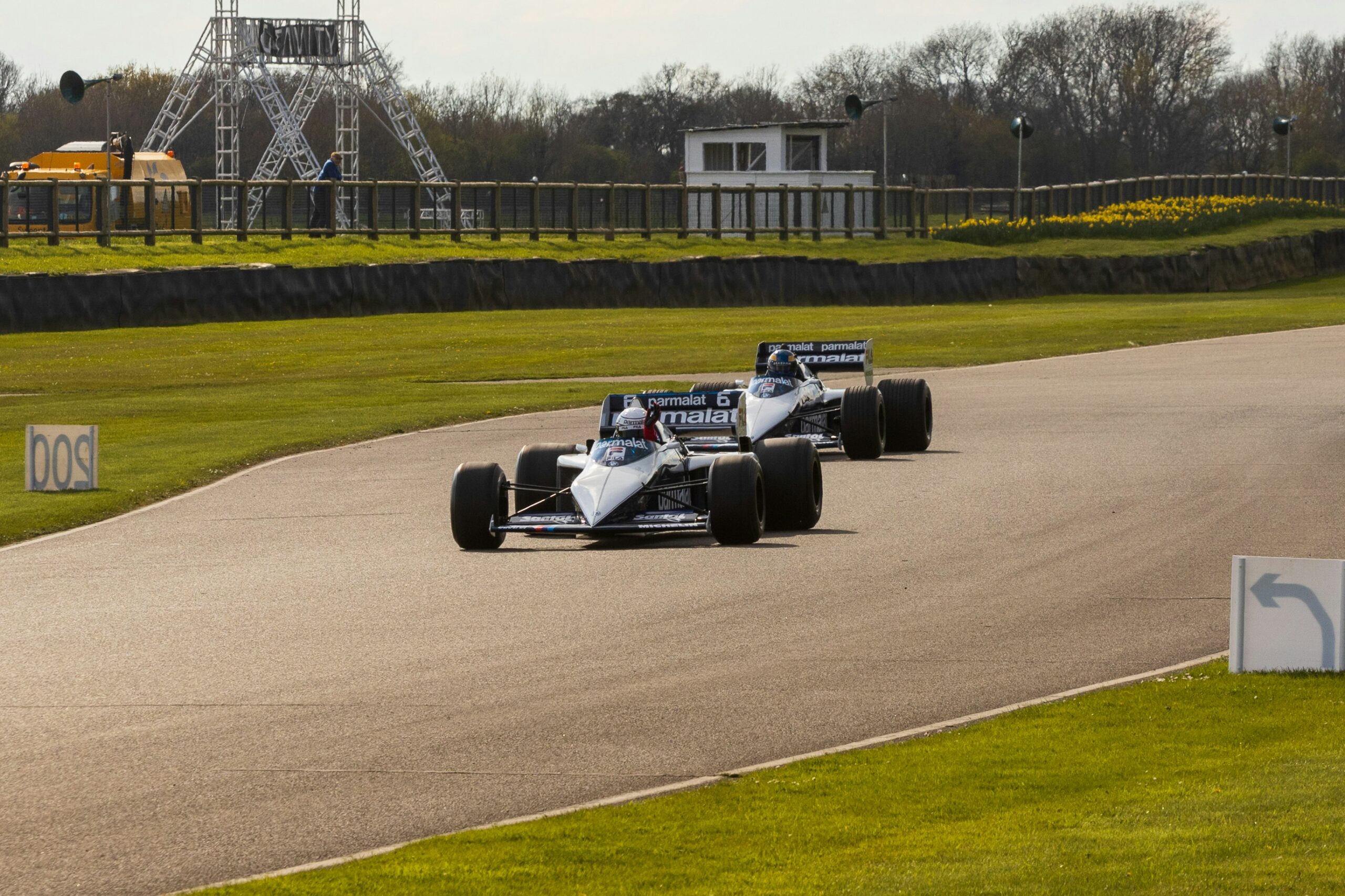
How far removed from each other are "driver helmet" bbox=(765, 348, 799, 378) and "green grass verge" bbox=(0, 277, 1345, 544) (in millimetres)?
5125

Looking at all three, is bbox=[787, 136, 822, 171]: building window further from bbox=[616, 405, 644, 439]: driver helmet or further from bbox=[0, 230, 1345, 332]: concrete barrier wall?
bbox=[616, 405, 644, 439]: driver helmet

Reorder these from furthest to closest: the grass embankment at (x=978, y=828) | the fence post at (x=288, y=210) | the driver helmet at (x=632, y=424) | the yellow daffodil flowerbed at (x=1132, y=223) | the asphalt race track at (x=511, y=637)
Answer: the yellow daffodil flowerbed at (x=1132, y=223)
the fence post at (x=288, y=210)
the driver helmet at (x=632, y=424)
the asphalt race track at (x=511, y=637)
the grass embankment at (x=978, y=828)

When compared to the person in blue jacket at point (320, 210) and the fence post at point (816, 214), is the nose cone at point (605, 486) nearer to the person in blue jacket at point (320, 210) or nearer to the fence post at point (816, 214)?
the person in blue jacket at point (320, 210)

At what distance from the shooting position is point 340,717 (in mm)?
8977

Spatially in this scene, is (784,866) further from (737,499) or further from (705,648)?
(737,499)

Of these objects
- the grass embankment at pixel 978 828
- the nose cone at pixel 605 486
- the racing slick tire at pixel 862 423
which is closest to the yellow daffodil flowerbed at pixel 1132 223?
the racing slick tire at pixel 862 423

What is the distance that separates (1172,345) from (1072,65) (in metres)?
110

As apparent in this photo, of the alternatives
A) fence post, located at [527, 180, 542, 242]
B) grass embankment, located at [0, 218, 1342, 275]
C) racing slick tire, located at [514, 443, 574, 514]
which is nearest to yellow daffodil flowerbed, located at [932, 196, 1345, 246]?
grass embankment, located at [0, 218, 1342, 275]

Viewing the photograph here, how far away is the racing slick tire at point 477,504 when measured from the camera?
13.9m

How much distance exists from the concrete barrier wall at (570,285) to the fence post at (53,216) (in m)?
5.32

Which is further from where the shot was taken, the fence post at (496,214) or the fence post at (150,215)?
the fence post at (496,214)

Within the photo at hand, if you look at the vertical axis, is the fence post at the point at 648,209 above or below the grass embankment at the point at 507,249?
above

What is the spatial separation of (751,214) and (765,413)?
113ft

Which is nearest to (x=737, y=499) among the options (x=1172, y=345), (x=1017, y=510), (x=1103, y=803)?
(x=1017, y=510)
